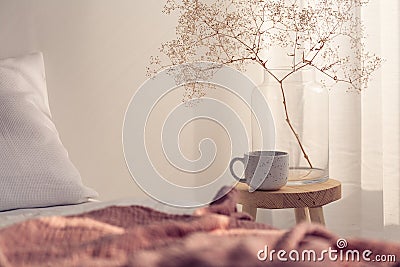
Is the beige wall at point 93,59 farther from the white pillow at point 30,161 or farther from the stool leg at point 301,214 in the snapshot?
the stool leg at point 301,214

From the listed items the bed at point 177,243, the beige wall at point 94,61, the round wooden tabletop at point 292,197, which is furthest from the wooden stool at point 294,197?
the bed at point 177,243

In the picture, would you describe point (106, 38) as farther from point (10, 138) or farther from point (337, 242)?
point (337, 242)

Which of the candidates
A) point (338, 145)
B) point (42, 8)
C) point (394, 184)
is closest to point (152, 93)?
point (42, 8)

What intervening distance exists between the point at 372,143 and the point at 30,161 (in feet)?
4.52

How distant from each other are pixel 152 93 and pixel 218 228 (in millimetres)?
1637

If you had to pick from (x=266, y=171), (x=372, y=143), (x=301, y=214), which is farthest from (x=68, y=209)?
(x=372, y=143)

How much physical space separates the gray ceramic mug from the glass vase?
118mm

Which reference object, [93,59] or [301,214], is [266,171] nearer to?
[301,214]

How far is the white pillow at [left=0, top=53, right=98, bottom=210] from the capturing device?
6.44 ft

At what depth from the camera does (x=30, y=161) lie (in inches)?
79.0

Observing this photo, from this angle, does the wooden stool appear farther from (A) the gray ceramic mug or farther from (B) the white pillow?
(B) the white pillow

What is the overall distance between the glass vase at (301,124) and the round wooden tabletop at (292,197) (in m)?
0.09

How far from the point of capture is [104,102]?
2758 millimetres

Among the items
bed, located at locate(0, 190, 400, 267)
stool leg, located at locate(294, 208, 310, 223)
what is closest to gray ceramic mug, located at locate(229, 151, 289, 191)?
stool leg, located at locate(294, 208, 310, 223)
